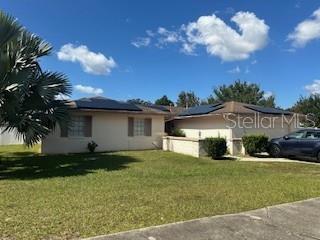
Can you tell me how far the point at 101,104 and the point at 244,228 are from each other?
1793cm

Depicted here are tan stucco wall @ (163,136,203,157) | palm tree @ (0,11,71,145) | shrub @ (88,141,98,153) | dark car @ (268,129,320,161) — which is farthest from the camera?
shrub @ (88,141,98,153)

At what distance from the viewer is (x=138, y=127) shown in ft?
77.0

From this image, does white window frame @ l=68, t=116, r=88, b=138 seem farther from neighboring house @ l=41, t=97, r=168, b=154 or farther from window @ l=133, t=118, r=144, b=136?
window @ l=133, t=118, r=144, b=136

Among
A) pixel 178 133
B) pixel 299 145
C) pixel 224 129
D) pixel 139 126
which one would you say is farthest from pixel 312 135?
pixel 139 126

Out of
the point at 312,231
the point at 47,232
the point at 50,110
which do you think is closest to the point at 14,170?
the point at 50,110

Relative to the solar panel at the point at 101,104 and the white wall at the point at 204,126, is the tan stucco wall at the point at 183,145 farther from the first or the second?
the solar panel at the point at 101,104

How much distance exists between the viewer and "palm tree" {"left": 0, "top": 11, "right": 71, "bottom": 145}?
1395 centimetres

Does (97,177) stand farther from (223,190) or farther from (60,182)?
(223,190)

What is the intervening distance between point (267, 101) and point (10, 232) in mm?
64345

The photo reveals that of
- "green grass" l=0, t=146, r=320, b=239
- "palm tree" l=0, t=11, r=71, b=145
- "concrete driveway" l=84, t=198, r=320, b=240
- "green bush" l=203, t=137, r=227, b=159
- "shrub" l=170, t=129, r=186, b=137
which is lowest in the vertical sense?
"concrete driveway" l=84, t=198, r=320, b=240

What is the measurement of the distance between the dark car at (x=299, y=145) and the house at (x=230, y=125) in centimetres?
191

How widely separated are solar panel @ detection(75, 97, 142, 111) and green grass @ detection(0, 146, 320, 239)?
650cm

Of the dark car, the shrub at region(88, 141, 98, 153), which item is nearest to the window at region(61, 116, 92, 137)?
the shrub at region(88, 141, 98, 153)

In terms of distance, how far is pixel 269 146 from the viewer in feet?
64.3
